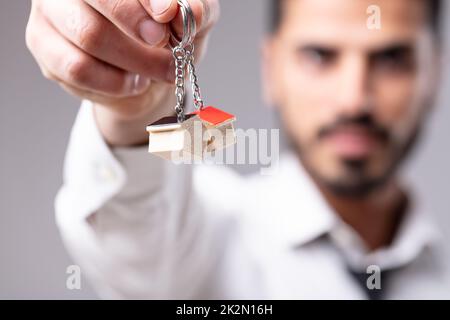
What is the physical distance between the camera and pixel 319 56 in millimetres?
1598

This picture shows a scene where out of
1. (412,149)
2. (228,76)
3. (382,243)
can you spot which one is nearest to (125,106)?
(228,76)

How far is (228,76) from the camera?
1.67 meters

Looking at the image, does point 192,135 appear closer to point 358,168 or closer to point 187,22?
point 187,22

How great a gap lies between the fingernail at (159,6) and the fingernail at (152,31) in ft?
0.04

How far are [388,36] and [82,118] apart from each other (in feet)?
3.64

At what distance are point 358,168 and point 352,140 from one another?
0.39 ft

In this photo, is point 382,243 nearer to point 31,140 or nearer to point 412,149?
point 412,149

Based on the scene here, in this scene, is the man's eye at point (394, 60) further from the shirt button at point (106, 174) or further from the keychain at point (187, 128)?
the keychain at point (187, 128)

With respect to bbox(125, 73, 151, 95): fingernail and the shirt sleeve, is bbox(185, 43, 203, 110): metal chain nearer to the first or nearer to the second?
bbox(125, 73, 151, 95): fingernail

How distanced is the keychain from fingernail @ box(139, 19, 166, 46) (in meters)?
0.02

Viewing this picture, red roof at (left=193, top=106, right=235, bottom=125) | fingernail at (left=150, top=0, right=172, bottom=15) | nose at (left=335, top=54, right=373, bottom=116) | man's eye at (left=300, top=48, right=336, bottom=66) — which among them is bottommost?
red roof at (left=193, top=106, right=235, bottom=125)

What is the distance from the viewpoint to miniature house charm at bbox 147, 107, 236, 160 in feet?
1.50

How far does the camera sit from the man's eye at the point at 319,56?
1590 mm

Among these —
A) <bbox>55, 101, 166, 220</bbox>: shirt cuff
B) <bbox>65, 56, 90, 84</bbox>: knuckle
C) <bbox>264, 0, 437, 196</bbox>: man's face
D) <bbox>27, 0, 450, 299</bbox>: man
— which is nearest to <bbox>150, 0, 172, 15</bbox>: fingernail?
<bbox>27, 0, 450, 299</bbox>: man
